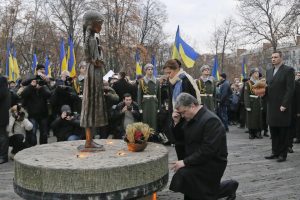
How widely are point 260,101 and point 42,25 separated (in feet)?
81.6

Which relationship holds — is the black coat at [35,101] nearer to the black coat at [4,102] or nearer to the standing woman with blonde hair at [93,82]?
the black coat at [4,102]

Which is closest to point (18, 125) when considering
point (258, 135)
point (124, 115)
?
point (124, 115)

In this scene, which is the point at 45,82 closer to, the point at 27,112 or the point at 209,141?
the point at 27,112

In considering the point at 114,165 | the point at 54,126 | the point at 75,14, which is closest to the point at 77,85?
the point at 54,126

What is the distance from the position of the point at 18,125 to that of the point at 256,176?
5.00 m

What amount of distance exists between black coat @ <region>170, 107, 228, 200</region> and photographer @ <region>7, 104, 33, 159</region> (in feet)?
15.7

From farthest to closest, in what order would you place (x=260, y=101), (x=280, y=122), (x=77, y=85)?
(x=260, y=101) < (x=77, y=85) < (x=280, y=122)

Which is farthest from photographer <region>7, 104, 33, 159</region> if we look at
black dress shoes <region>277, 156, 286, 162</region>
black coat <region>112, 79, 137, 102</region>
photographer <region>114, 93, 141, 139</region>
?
black dress shoes <region>277, 156, 286, 162</region>

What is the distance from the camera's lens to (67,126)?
25.7 feet

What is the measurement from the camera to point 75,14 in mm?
30781

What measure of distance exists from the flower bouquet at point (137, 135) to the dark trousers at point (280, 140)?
12.2 ft

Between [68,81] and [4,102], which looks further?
[68,81]

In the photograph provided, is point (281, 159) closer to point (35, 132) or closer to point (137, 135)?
point (137, 135)

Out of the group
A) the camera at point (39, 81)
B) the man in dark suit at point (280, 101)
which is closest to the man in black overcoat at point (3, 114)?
the camera at point (39, 81)
